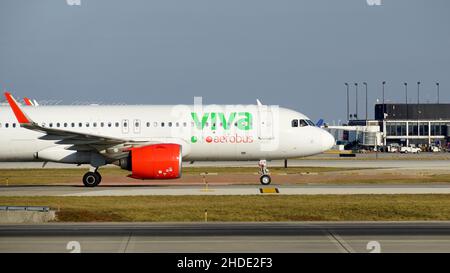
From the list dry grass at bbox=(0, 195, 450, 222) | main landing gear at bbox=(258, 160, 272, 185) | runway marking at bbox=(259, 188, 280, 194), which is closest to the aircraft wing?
dry grass at bbox=(0, 195, 450, 222)

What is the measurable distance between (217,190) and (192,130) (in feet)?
17.1

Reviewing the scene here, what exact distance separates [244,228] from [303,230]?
205cm

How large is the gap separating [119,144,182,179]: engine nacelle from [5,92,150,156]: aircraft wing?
214 centimetres

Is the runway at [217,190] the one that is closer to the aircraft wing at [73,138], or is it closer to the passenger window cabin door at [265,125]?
the aircraft wing at [73,138]

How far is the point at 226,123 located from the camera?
45.2 metres

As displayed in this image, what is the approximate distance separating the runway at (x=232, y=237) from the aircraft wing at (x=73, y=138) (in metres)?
14.8

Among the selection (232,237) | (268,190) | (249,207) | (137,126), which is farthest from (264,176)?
(232,237)

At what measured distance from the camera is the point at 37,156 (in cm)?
4544

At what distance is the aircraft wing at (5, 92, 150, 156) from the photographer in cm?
4241

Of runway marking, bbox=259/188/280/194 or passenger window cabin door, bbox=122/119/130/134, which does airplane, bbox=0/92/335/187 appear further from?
runway marking, bbox=259/188/280/194

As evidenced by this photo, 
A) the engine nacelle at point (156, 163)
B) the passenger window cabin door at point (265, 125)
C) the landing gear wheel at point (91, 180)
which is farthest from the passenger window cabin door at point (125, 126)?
the passenger window cabin door at point (265, 125)

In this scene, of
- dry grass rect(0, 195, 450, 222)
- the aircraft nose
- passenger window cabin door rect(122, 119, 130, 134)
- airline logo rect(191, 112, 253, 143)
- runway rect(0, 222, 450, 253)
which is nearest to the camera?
runway rect(0, 222, 450, 253)

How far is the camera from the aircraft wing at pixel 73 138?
4241 centimetres

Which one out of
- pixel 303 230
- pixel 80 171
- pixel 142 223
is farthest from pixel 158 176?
pixel 80 171
